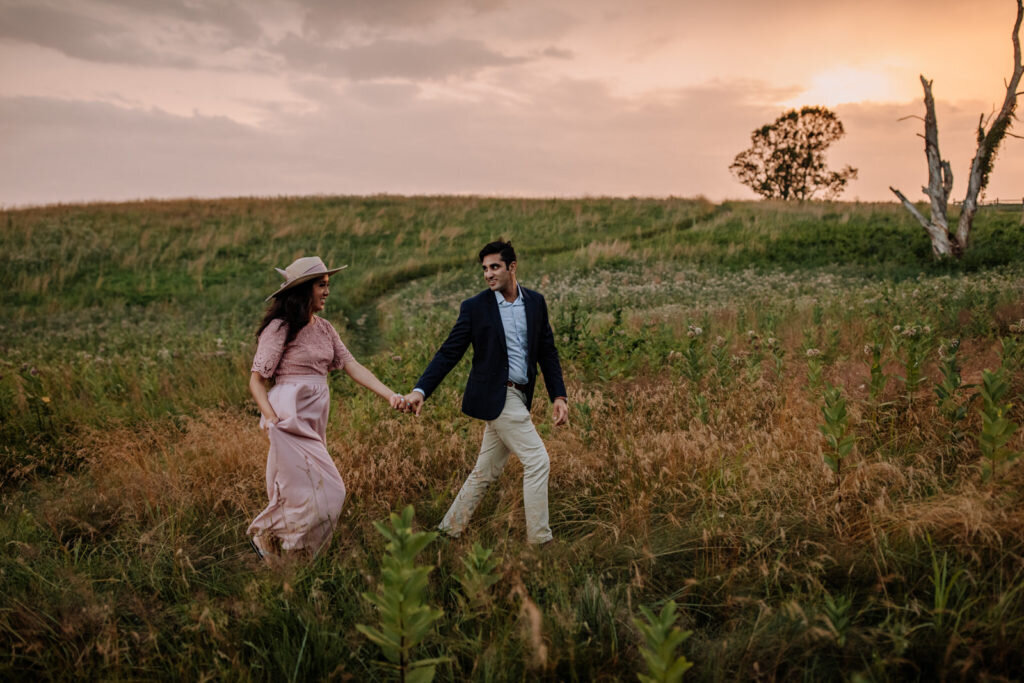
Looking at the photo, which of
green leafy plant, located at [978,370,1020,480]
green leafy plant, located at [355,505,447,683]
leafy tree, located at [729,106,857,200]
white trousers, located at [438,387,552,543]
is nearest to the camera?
green leafy plant, located at [355,505,447,683]

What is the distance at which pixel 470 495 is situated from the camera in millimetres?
3967

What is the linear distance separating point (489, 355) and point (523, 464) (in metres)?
0.73

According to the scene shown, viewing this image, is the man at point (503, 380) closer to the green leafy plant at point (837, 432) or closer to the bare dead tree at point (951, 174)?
the green leafy plant at point (837, 432)

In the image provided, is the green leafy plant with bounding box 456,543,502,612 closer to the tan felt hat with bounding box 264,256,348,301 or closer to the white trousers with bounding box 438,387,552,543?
the white trousers with bounding box 438,387,552,543

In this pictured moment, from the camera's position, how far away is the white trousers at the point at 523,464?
3.72 metres

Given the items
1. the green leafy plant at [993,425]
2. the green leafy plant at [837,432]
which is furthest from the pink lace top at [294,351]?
the green leafy plant at [993,425]

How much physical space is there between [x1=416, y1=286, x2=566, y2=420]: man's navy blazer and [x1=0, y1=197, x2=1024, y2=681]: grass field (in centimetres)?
76

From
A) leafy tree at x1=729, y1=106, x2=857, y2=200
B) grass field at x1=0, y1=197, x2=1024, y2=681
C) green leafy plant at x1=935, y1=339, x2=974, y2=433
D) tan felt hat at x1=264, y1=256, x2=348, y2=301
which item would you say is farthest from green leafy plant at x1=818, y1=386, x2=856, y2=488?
leafy tree at x1=729, y1=106, x2=857, y2=200

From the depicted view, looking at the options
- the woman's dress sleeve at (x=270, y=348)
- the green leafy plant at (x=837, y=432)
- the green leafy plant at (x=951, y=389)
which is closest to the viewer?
the green leafy plant at (x=837, y=432)

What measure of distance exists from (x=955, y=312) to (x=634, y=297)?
25.3 ft

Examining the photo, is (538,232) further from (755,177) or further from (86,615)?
(755,177)

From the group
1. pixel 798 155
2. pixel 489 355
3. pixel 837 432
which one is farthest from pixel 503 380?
pixel 798 155

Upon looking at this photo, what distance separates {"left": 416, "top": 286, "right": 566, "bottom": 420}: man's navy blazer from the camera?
12.6 feet

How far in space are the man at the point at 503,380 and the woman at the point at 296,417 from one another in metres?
0.53
